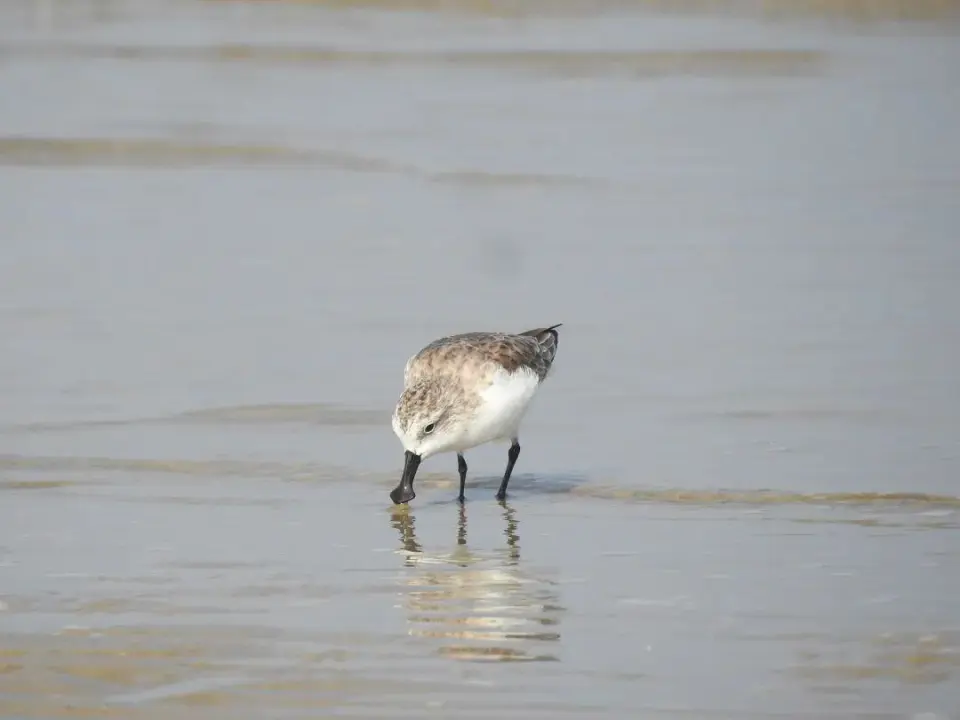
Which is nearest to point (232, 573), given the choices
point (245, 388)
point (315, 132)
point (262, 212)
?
point (245, 388)

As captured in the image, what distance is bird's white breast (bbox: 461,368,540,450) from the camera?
9.52m

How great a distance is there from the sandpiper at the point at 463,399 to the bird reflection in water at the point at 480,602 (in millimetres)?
484

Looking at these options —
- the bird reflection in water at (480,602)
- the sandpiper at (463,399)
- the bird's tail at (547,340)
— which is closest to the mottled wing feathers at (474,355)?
the sandpiper at (463,399)

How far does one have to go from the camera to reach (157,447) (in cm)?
1049

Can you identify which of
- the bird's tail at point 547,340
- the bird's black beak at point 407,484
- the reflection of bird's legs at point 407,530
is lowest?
the reflection of bird's legs at point 407,530

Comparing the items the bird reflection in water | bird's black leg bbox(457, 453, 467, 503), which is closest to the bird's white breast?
bird's black leg bbox(457, 453, 467, 503)

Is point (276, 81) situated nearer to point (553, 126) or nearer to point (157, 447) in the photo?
point (553, 126)

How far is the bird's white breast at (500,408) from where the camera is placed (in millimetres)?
9516

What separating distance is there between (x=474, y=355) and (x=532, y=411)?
1685mm

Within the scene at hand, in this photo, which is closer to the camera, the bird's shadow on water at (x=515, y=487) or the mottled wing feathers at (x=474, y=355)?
the mottled wing feathers at (x=474, y=355)

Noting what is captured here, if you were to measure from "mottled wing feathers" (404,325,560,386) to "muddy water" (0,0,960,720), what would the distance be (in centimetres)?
61

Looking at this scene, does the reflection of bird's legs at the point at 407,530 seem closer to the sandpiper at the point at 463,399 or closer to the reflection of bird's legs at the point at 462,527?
the sandpiper at the point at 463,399

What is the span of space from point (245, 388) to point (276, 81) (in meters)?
12.5

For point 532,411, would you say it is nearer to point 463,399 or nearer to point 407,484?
point 463,399
